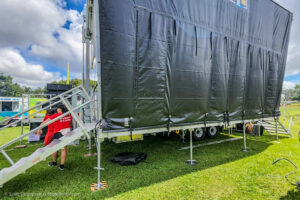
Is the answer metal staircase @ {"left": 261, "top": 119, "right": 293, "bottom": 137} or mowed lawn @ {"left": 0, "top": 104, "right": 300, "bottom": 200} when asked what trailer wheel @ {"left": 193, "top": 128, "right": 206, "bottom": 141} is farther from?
metal staircase @ {"left": 261, "top": 119, "right": 293, "bottom": 137}

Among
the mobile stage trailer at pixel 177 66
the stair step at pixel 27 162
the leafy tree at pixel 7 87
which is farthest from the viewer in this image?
the leafy tree at pixel 7 87

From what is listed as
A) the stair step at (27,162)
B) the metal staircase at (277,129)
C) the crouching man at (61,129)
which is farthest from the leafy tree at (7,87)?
the metal staircase at (277,129)

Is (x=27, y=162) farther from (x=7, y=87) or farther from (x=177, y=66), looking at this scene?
(x=7, y=87)

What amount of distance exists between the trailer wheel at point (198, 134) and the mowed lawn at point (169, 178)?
55.1 inches

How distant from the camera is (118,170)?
381 centimetres

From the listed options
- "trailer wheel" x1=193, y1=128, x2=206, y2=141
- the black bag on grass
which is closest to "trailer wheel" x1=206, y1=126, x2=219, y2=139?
"trailer wheel" x1=193, y1=128, x2=206, y2=141

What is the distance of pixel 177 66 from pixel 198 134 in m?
3.98

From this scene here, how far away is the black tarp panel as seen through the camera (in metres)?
2.99

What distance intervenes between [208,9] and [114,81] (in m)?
3.23

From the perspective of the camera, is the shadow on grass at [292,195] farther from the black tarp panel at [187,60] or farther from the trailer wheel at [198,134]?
the trailer wheel at [198,134]

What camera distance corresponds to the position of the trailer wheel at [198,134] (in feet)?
21.4

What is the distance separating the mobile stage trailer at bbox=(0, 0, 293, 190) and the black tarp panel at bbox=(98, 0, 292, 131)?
0.02m

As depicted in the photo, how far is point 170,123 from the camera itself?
3611mm

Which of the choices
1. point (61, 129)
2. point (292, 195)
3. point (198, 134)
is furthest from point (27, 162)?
point (198, 134)
